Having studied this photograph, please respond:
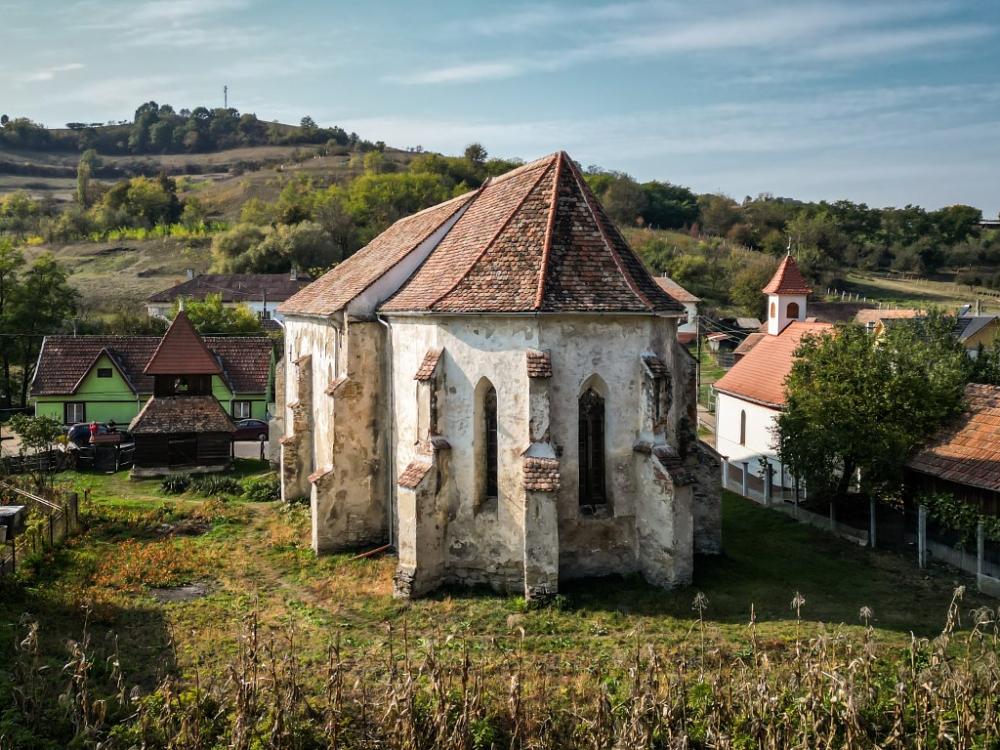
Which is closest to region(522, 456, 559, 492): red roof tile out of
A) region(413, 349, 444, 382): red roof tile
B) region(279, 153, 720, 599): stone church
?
region(279, 153, 720, 599): stone church

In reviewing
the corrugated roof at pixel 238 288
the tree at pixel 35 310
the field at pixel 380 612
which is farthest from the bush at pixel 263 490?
the corrugated roof at pixel 238 288

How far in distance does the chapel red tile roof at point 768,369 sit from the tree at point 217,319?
34.1 metres

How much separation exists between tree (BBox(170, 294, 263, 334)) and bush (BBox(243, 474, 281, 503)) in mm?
25107

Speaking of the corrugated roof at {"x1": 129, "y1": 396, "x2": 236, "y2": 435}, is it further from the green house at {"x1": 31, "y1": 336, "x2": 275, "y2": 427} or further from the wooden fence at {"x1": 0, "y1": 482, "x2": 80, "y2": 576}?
the wooden fence at {"x1": 0, "y1": 482, "x2": 80, "y2": 576}

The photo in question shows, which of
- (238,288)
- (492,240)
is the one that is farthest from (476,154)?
(492,240)

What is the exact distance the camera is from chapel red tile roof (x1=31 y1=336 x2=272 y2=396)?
3894cm

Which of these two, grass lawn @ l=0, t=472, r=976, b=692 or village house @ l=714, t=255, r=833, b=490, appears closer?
grass lawn @ l=0, t=472, r=976, b=692

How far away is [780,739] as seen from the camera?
10039 millimetres

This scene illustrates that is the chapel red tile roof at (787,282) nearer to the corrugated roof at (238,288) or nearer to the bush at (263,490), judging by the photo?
the bush at (263,490)

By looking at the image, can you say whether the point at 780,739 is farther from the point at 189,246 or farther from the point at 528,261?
the point at 189,246

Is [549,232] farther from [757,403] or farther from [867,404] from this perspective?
[757,403]

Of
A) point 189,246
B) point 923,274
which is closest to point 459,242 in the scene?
point 189,246

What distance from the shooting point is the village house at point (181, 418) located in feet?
104

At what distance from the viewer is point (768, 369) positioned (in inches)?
1339
